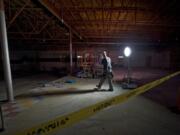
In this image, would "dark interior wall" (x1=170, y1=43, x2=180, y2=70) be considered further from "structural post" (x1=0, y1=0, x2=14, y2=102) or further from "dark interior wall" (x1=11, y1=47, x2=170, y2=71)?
"structural post" (x1=0, y1=0, x2=14, y2=102)

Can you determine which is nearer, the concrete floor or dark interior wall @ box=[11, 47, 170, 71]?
the concrete floor

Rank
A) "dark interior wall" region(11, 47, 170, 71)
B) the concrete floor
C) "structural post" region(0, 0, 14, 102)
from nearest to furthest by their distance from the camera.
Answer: the concrete floor → "structural post" region(0, 0, 14, 102) → "dark interior wall" region(11, 47, 170, 71)

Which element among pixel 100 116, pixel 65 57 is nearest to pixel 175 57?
pixel 65 57

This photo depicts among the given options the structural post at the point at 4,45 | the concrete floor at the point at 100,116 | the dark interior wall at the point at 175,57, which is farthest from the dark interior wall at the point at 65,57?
the concrete floor at the point at 100,116

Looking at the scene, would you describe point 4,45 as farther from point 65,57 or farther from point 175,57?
point 175,57

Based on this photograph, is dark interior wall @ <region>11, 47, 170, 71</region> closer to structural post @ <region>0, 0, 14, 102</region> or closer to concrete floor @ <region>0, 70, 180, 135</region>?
structural post @ <region>0, 0, 14, 102</region>

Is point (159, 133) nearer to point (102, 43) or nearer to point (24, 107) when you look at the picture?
point (24, 107)

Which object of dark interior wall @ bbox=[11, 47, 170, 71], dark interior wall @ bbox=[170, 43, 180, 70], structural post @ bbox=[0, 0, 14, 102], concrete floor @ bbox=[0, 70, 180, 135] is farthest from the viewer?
dark interior wall @ bbox=[11, 47, 170, 71]

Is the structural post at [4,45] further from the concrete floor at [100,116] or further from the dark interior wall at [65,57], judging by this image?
the dark interior wall at [65,57]

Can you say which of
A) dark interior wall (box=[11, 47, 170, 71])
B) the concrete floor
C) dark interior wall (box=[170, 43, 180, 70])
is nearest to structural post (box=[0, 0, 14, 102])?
the concrete floor

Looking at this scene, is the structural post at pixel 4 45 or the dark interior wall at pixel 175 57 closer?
the structural post at pixel 4 45

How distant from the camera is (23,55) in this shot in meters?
20.6

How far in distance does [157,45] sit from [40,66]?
1485 cm

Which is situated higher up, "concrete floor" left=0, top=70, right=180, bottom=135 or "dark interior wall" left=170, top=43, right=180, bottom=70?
"dark interior wall" left=170, top=43, right=180, bottom=70
